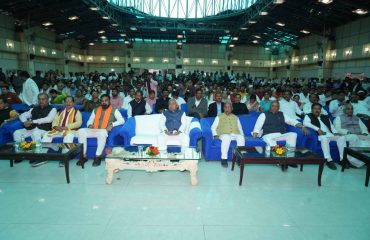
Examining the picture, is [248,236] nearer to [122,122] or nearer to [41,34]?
[122,122]

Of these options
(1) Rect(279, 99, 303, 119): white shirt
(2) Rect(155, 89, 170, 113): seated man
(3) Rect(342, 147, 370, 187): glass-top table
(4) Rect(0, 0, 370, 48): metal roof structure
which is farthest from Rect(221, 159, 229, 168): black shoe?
(4) Rect(0, 0, 370, 48): metal roof structure

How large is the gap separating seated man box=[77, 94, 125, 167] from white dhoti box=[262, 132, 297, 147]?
8.99 ft

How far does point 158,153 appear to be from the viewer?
381 centimetres

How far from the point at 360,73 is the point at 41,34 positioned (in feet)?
76.2

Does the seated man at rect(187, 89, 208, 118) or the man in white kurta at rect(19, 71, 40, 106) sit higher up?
the man in white kurta at rect(19, 71, 40, 106)

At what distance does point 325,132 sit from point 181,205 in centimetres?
319

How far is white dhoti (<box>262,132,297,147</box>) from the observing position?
15.4 feet

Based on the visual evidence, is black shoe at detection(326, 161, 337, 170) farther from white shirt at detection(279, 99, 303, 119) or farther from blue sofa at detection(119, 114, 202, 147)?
blue sofa at detection(119, 114, 202, 147)

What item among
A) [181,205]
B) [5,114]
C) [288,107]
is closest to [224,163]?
[181,205]

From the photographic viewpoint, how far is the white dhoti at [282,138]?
15.4 feet

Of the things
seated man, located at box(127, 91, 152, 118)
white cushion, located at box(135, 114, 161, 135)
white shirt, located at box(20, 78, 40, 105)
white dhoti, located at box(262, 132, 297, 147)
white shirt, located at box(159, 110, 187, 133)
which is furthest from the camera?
white shirt, located at box(20, 78, 40, 105)

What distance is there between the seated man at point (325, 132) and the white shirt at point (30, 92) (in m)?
6.17

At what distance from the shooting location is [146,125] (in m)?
5.34

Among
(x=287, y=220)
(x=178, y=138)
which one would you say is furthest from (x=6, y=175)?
(x=287, y=220)
